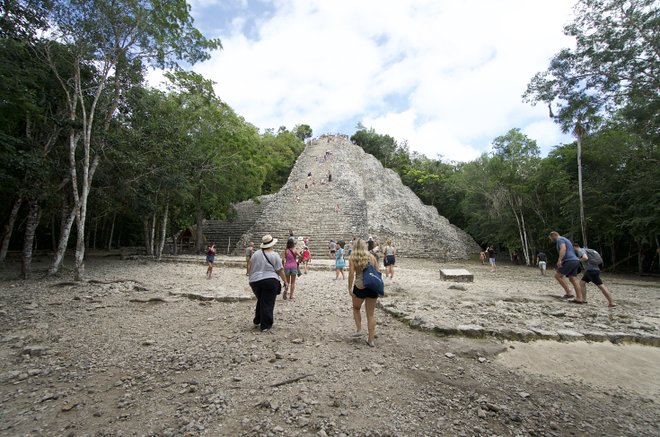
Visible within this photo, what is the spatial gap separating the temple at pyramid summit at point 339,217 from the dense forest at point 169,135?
3.45 meters

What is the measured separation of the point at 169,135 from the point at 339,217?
13.2m

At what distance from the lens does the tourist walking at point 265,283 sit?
4.71m

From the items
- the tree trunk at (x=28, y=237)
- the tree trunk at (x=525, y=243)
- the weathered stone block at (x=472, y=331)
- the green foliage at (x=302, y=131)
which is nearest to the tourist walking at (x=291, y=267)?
the weathered stone block at (x=472, y=331)

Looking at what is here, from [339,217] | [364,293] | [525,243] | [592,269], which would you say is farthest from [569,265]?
[339,217]

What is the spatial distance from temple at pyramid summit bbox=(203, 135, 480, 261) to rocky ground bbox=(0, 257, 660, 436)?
13481mm

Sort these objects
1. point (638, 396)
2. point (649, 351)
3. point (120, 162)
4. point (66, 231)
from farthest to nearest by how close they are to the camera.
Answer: point (120, 162) < point (66, 231) < point (649, 351) < point (638, 396)

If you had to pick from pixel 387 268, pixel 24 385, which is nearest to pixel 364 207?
pixel 387 268

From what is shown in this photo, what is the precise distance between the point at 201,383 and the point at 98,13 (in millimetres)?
10329

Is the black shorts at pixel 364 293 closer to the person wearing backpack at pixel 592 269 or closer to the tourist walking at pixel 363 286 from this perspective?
the tourist walking at pixel 363 286

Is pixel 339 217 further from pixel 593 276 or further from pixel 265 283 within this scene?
pixel 265 283

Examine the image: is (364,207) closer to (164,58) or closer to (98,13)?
(164,58)

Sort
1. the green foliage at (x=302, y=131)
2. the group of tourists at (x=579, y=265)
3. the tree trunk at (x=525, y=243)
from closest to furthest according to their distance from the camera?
the group of tourists at (x=579, y=265) → the tree trunk at (x=525, y=243) → the green foliage at (x=302, y=131)

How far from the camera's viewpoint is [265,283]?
4699 mm

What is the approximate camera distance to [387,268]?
11.4 meters
